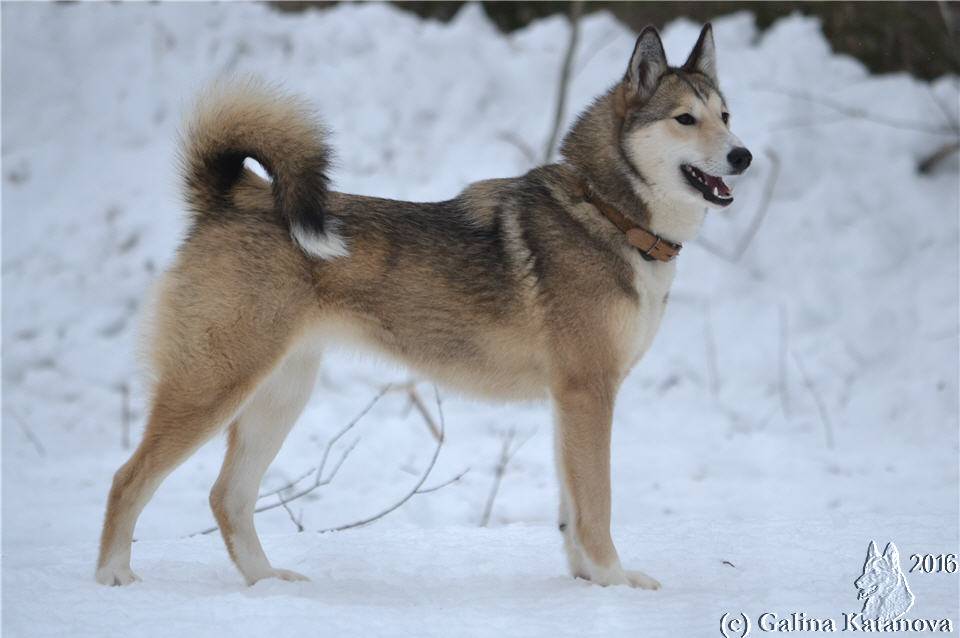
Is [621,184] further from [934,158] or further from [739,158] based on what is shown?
[934,158]

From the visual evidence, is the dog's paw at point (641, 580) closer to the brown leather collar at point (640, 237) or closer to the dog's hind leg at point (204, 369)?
the brown leather collar at point (640, 237)

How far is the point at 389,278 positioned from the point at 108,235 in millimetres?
5052

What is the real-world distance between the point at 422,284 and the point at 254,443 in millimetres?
851

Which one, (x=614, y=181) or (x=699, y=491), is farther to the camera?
(x=699, y=491)

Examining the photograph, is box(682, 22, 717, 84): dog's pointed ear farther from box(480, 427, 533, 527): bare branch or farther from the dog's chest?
box(480, 427, 533, 527): bare branch

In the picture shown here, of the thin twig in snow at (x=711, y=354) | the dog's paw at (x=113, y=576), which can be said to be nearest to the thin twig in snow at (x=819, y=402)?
the thin twig in snow at (x=711, y=354)

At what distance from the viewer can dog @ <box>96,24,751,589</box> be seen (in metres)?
3.14

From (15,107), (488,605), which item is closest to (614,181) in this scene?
(488,605)

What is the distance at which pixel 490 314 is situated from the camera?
3.36 metres

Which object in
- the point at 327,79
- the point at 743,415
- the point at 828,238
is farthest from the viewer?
the point at 327,79

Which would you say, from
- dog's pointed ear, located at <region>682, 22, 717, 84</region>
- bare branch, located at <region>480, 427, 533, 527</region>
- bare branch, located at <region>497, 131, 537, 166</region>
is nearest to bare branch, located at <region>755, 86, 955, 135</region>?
bare branch, located at <region>497, 131, 537, 166</region>

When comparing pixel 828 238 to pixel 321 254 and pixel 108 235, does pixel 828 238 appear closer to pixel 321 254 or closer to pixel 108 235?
pixel 321 254

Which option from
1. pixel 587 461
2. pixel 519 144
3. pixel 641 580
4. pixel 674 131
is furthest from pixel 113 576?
pixel 519 144

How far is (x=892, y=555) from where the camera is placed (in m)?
3.07
